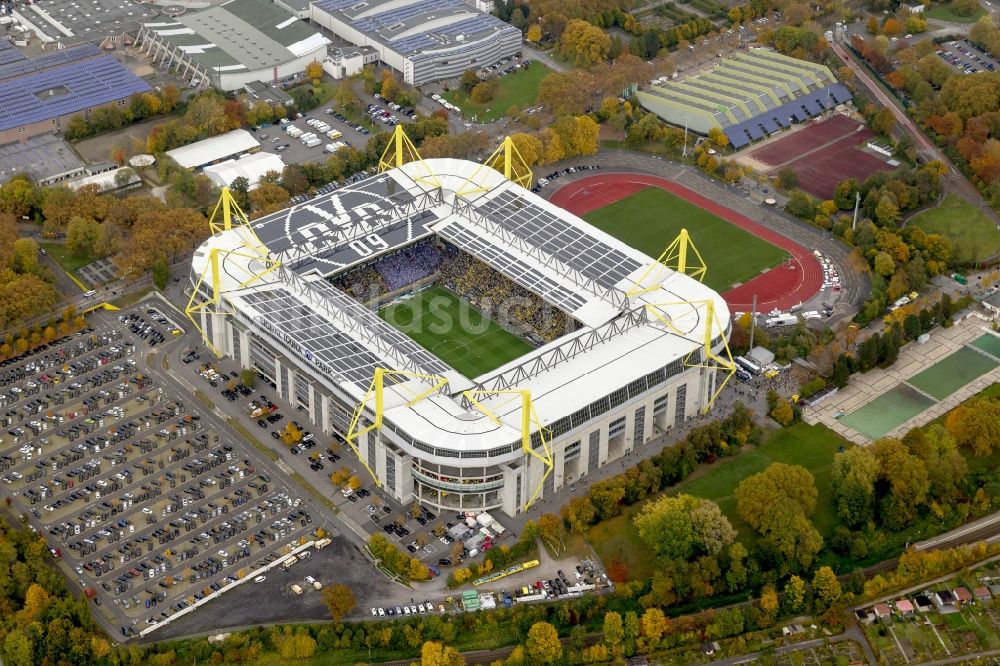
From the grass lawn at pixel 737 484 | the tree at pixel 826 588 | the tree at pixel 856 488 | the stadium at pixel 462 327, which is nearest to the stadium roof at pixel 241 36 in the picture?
the stadium at pixel 462 327

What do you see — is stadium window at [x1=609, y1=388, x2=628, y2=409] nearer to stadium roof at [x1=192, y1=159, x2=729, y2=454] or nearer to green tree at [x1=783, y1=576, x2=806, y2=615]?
stadium roof at [x1=192, y1=159, x2=729, y2=454]

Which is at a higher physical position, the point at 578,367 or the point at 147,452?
the point at 578,367

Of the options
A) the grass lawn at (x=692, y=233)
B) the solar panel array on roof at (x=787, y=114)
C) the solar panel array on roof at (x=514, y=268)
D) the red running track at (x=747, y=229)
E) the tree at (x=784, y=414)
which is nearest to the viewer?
the tree at (x=784, y=414)

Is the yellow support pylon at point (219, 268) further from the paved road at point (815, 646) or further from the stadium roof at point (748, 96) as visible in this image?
the stadium roof at point (748, 96)

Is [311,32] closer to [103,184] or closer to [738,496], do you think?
[103,184]

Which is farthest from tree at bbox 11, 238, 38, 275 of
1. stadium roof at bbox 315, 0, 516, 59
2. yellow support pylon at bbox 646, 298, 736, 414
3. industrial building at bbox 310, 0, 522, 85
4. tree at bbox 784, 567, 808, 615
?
tree at bbox 784, 567, 808, 615

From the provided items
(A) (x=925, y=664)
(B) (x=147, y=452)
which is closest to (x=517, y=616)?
(A) (x=925, y=664)

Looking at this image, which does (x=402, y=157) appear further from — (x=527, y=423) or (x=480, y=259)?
(x=527, y=423)
